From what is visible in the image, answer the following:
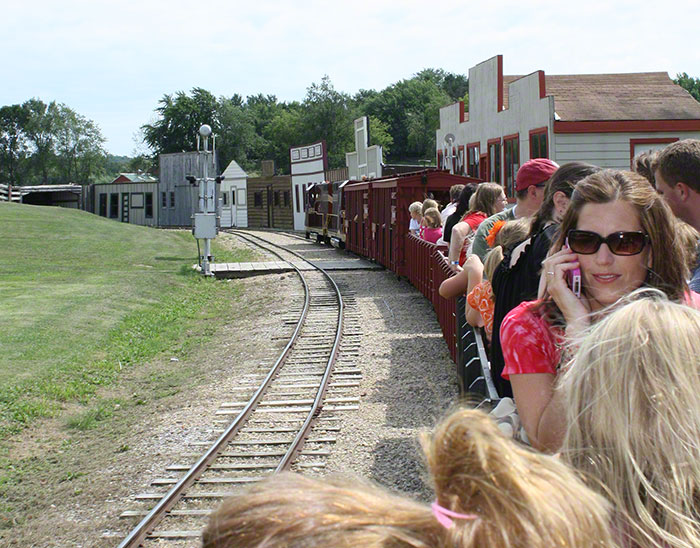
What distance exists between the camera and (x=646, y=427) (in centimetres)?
163

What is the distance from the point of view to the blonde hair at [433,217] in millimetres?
14859

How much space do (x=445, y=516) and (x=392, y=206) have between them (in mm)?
20900

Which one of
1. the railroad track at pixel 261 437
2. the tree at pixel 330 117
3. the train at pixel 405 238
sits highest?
the tree at pixel 330 117

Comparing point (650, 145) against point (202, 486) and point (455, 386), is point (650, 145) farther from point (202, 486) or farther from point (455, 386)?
point (202, 486)

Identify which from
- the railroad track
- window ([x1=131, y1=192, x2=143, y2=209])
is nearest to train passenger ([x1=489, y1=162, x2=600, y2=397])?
the railroad track

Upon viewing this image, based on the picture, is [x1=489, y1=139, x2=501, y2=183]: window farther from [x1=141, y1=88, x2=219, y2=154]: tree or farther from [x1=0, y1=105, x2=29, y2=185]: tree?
[x1=0, y1=105, x2=29, y2=185]: tree

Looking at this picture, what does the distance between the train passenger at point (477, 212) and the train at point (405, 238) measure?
54 centimetres

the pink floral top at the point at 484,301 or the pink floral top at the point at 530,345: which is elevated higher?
the pink floral top at the point at 530,345

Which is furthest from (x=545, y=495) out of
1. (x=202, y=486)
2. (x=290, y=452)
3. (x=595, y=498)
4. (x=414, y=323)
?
(x=414, y=323)

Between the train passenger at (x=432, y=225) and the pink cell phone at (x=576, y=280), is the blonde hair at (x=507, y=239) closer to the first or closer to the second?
the pink cell phone at (x=576, y=280)

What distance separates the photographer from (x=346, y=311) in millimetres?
16547

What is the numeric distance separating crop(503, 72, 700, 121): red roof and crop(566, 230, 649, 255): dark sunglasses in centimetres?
1842

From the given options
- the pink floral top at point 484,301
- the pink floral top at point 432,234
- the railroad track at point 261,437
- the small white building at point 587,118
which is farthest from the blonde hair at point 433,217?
the pink floral top at point 484,301

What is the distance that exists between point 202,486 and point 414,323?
836cm
